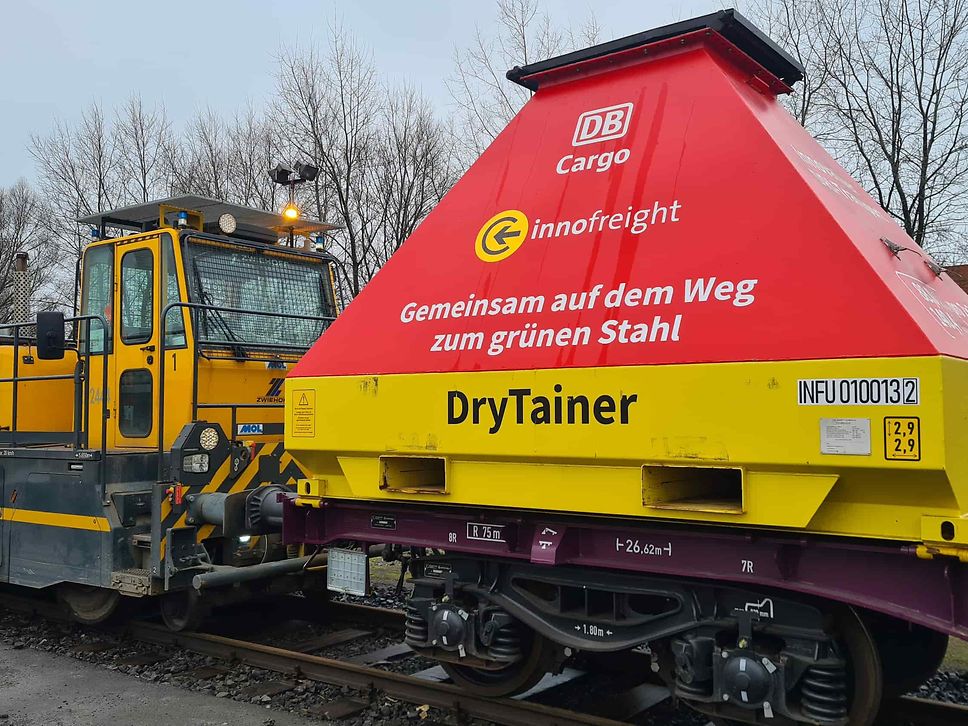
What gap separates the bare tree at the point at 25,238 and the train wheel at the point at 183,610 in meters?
24.1

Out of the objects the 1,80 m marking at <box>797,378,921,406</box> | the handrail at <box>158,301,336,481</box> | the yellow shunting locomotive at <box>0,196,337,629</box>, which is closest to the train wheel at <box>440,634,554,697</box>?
the yellow shunting locomotive at <box>0,196,337,629</box>

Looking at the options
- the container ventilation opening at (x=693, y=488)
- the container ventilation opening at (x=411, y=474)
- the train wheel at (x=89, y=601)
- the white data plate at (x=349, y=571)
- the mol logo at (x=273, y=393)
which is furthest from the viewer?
the mol logo at (x=273, y=393)

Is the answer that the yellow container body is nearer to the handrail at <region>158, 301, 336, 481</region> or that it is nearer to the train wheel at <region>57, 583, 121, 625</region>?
the handrail at <region>158, 301, 336, 481</region>

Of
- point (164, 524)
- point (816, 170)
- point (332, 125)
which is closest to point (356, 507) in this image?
point (164, 524)

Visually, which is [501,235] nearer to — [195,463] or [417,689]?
[417,689]

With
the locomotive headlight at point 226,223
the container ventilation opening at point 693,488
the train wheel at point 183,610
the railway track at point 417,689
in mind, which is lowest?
the railway track at point 417,689

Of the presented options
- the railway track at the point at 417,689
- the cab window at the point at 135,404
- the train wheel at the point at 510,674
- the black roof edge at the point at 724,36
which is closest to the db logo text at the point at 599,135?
the black roof edge at the point at 724,36

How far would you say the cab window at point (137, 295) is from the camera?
6.85 m

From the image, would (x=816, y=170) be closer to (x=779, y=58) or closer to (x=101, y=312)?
(x=779, y=58)

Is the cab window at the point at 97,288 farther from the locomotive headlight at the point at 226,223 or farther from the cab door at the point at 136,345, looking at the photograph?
the locomotive headlight at the point at 226,223

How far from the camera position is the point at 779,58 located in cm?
444

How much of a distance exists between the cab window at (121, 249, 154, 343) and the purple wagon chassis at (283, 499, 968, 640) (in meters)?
2.95

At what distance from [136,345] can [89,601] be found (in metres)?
2.11

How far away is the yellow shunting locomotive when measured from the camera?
6.16 meters
